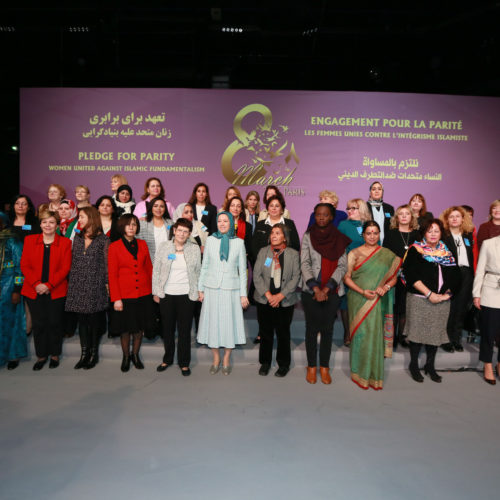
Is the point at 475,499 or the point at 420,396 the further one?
the point at 420,396

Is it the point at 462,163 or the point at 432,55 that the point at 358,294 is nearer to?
the point at 462,163

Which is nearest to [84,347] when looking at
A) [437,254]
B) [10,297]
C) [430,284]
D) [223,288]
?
[10,297]

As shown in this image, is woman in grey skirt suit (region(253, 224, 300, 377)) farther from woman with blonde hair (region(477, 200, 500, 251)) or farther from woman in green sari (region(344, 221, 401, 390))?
woman with blonde hair (region(477, 200, 500, 251))

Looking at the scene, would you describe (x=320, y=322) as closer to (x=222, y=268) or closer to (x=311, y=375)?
(x=311, y=375)

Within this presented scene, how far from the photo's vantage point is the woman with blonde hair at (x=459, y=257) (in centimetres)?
374

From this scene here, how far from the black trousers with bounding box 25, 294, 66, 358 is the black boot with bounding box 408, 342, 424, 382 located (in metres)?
3.21

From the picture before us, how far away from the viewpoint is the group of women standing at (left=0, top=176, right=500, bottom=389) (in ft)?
11.0

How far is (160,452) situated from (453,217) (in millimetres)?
3234

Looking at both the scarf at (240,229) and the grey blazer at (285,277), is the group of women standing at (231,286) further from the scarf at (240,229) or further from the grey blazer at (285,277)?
the scarf at (240,229)

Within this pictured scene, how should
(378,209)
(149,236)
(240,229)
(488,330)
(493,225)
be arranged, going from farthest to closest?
1. (378,209)
2. (240,229)
3. (493,225)
4. (149,236)
5. (488,330)

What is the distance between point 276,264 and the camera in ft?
11.2

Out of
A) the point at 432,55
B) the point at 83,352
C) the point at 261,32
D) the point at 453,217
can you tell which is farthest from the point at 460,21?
the point at 83,352

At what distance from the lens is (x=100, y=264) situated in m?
3.54

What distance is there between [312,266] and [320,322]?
49 centimetres
